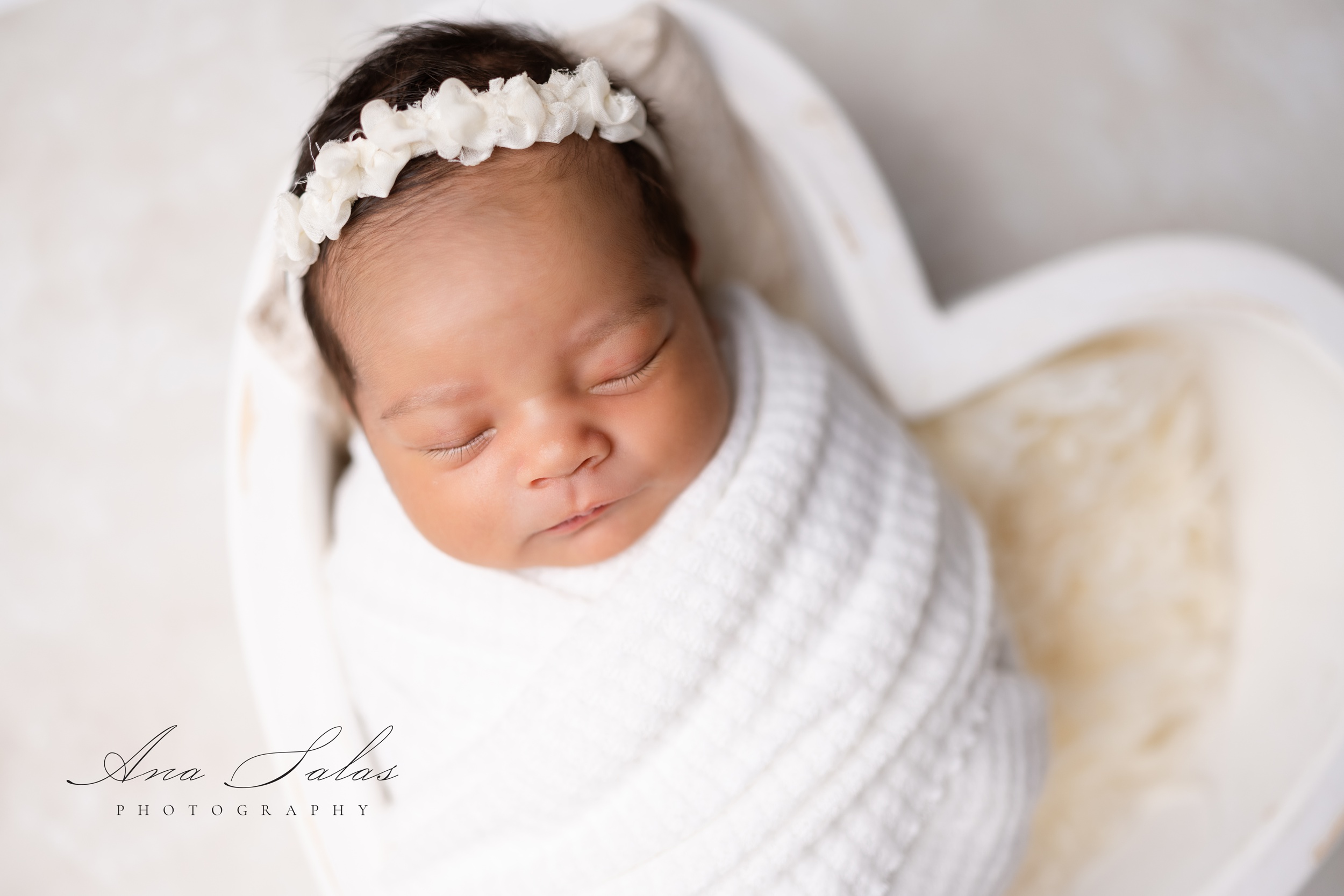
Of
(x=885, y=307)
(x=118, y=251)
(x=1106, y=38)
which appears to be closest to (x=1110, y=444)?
(x=885, y=307)

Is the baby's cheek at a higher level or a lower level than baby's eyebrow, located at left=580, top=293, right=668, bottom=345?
lower

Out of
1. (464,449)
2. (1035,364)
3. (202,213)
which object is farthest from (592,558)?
(202,213)

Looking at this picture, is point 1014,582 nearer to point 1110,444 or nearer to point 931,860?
point 1110,444

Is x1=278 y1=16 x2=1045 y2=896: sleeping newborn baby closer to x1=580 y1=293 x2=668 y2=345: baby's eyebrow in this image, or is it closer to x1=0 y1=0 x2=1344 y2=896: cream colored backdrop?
x1=580 y1=293 x2=668 y2=345: baby's eyebrow

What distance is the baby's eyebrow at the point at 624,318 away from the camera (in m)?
0.87

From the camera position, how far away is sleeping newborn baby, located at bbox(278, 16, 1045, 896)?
2.80ft

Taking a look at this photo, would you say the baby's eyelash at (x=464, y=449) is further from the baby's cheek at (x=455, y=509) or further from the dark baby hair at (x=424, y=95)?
the dark baby hair at (x=424, y=95)

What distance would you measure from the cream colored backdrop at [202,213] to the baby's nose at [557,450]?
87 centimetres

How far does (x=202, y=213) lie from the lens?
1.62 m

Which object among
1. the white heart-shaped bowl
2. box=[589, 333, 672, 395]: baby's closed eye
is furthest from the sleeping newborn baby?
the white heart-shaped bowl

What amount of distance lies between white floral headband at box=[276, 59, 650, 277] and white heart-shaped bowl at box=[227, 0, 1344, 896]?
24cm

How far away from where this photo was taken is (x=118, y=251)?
1610 mm

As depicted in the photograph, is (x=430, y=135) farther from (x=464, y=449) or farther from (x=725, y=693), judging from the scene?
(x=725, y=693)

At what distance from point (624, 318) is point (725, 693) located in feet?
1.21
